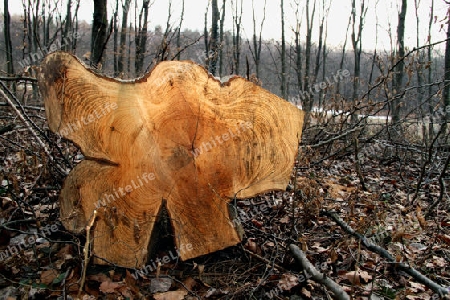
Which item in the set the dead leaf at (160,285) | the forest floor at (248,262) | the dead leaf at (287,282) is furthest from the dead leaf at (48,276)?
the dead leaf at (287,282)

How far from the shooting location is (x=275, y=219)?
114 inches

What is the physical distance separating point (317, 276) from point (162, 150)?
1199 mm

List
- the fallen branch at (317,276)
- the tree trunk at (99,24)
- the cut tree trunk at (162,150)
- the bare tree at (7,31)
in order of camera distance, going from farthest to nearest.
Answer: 1. the bare tree at (7,31)
2. the tree trunk at (99,24)
3. the cut tree trunk at (162,150)
4. the fallen branch at (317,276)

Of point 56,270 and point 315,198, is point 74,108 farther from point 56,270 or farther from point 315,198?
point 315,198

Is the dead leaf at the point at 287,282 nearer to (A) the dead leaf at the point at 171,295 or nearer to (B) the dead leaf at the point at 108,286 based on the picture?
(A) the dead leaf at the point at 171,295

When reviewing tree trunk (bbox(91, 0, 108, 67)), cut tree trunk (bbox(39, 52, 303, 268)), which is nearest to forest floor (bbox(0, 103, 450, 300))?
cut tree trunk (bbox(39, 52, 303, 268))

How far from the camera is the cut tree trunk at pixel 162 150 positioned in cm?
205

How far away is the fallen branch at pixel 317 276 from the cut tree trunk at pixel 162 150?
1.30 ft

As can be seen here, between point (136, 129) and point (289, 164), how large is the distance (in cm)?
102

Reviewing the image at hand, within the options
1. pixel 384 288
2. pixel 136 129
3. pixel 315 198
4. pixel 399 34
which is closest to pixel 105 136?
pixel 136 129

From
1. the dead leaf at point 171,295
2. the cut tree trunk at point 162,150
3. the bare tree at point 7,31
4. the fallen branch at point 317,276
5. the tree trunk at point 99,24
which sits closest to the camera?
the fallen branch at point 317,276

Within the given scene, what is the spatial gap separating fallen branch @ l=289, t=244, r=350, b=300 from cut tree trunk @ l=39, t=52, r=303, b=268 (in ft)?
1.30

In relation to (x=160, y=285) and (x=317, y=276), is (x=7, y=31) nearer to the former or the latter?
(x=160, y=285)

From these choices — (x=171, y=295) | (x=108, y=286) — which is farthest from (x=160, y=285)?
(x=108, y=286)
